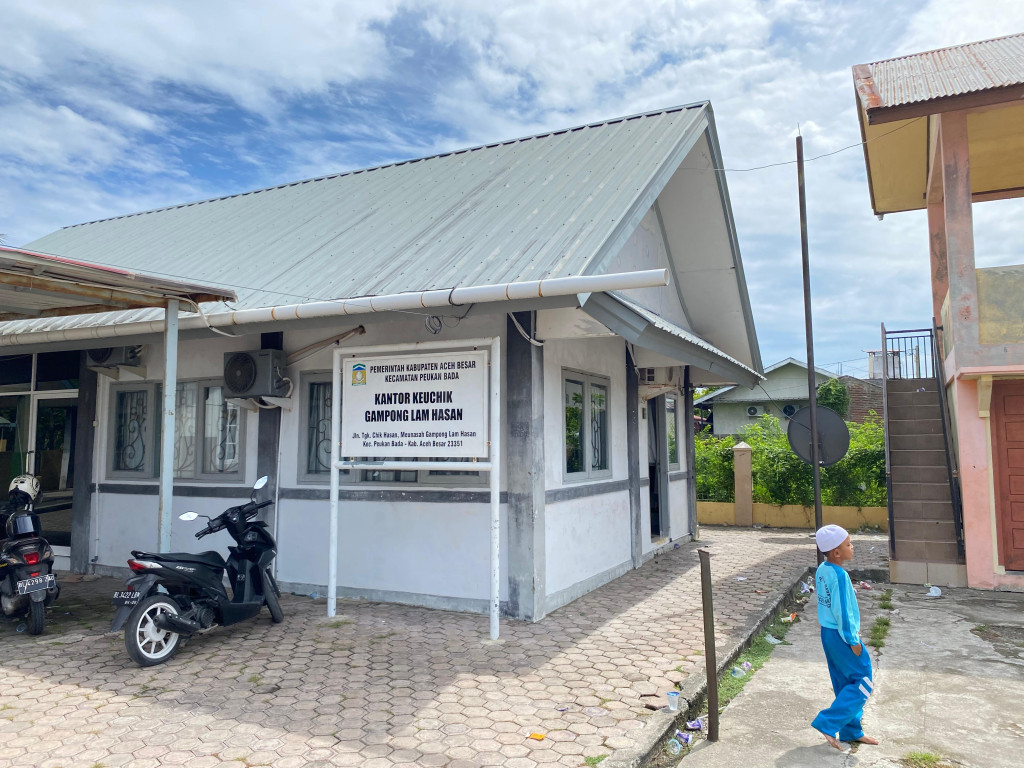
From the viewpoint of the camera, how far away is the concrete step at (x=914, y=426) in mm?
10516

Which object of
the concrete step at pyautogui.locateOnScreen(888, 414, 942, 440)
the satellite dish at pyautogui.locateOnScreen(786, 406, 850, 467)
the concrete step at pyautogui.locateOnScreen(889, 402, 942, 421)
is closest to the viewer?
the satellite dish at pyautogui.locateOnScreen(786, 406, 850, 467)

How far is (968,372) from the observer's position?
331 inches

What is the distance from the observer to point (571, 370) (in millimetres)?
7715

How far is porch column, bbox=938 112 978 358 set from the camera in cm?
855

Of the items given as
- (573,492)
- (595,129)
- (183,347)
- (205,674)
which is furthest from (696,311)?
(205,674)

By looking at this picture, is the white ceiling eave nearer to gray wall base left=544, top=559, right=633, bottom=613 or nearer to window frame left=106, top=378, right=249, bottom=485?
gray wall base left=544, top=559, right=633, bottom=613

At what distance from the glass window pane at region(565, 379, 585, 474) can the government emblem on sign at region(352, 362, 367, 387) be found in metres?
2.18

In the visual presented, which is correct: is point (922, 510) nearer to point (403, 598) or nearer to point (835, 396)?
point (403, 598)

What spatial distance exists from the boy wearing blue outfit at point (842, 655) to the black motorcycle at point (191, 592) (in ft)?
14.4

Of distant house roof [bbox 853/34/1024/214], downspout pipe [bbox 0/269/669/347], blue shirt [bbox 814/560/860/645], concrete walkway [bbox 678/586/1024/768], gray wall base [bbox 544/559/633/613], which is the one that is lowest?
concrete walkway [bbox 678/586/1024/768]

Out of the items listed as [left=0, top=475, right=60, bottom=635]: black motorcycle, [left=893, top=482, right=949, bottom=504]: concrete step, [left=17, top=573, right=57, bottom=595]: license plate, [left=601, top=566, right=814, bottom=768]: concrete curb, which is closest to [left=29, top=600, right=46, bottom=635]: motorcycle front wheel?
[left=0, top=475, right=60, bottom=635]: black motorcycle

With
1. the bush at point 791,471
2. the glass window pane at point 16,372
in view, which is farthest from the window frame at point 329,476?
the bush at point 791,471

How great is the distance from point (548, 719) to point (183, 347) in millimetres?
6320

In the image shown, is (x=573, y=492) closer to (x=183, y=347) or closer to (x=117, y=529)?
(x=183, y=347)
